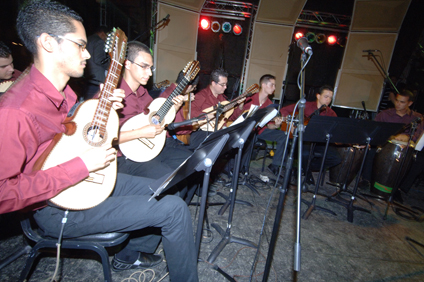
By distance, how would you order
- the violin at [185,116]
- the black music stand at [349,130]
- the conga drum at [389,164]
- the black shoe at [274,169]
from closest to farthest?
the black music stand at [349,130] → the violin at [185,116] → the conga drum at [389,164] → the black shoe at [274,169]

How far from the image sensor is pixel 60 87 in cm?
149

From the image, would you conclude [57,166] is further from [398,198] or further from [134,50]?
[398,198]

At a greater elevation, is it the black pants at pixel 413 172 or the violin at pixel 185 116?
the violin at pixel 185 116

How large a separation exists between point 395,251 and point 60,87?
419 cm

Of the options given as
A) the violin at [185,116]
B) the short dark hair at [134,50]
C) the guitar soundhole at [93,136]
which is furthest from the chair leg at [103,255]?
the violin at [185,116]

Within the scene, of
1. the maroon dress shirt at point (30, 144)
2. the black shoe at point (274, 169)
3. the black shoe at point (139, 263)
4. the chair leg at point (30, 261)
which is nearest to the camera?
the maroon dress shirt at point (30, 144)

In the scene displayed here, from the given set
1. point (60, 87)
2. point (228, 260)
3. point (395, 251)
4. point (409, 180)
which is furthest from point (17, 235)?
point (409, 180)

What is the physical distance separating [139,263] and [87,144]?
4.34ft

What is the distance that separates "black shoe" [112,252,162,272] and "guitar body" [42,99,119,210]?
98 centimetres

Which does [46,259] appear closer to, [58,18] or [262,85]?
[58,18]

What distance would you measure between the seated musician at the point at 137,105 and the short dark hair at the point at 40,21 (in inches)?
40.9

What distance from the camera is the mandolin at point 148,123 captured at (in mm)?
2375

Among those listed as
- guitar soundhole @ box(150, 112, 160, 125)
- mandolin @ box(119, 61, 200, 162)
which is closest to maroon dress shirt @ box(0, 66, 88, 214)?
mandolin @ box(119, 61, 200, 162)

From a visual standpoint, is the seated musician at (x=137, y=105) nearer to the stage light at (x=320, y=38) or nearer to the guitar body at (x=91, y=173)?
the guitar body at (x=91, y=173)
